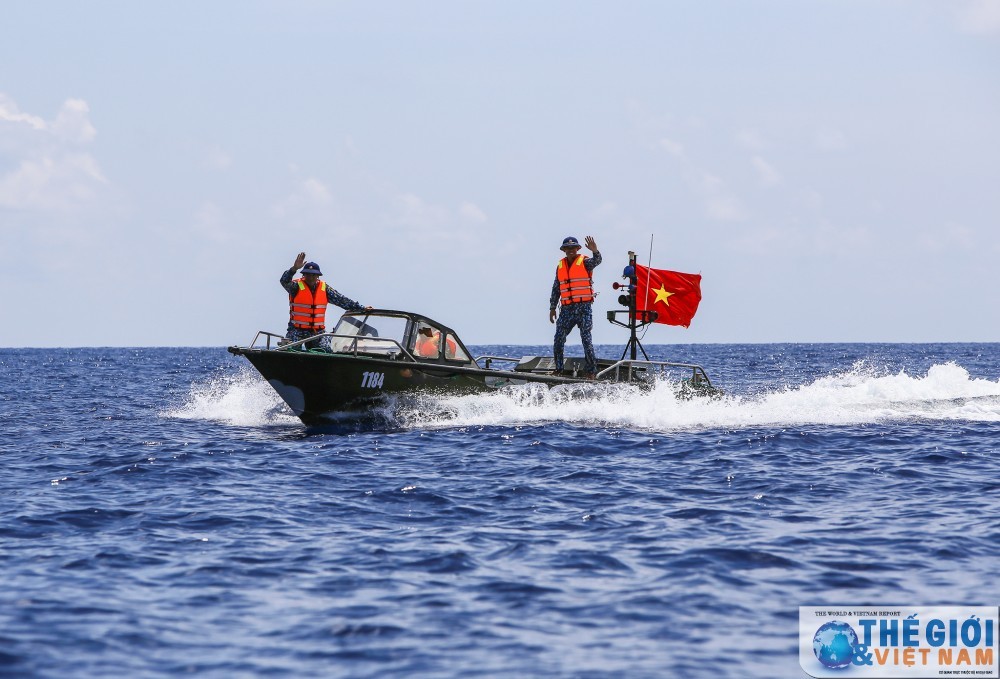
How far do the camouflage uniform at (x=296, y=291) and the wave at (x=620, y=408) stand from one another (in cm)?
169

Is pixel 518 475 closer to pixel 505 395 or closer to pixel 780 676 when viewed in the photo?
pixel 505 395

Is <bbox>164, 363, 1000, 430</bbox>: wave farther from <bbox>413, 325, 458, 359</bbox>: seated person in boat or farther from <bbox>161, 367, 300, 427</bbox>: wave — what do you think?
<bbox>413, 325, 458, 359</bbox>: seated person in boat

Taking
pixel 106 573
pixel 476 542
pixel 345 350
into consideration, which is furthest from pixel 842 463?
pixel 106 573

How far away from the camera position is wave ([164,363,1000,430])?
58.4 feet

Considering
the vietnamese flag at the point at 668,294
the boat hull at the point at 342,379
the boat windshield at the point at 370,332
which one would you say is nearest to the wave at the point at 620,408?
the boat hull at the point at 342,379

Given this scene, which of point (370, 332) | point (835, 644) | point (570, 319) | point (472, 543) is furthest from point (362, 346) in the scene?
point (835, 644)

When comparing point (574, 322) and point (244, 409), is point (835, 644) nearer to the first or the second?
point (574, 322)

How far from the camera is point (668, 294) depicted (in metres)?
19.7

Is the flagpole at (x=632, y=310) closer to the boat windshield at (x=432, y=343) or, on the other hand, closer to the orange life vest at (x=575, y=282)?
the orange life vest at (x=575, y=282)

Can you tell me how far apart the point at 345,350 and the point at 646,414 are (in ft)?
17.7

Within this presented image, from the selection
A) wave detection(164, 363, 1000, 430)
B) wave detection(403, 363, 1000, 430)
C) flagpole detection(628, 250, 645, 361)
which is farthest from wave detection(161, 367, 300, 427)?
flagpole detection(628, 250, 645, 361)

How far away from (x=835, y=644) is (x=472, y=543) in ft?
11.3

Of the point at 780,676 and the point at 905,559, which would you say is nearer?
the point at 780,676

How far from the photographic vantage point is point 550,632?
6.78 meters
